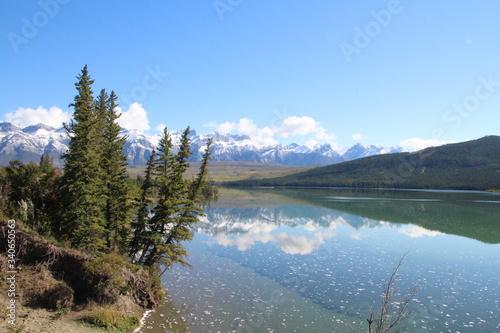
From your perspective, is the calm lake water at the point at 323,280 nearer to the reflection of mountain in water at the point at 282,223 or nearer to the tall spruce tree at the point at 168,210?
the reflection of mountain in water at the point at 282,223

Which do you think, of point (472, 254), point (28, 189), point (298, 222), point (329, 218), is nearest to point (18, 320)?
point (28, 189)

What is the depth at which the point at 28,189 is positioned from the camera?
2719 centimetres

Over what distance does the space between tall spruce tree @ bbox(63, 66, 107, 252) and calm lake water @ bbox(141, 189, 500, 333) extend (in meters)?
7.76

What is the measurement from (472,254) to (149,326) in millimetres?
42006

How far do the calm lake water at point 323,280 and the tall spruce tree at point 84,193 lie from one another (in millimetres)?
7762

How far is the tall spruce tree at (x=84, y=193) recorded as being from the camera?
80.2ft

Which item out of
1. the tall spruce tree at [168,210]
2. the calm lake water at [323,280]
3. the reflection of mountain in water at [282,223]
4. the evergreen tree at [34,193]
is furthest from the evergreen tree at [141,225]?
the reflection of mountain in water at [282,223]

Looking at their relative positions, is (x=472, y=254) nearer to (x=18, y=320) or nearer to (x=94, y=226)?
(x=94, y=226)

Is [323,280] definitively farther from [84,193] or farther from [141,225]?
[84,193]

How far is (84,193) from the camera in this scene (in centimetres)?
2475

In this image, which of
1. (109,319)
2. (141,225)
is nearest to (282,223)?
(141,225)

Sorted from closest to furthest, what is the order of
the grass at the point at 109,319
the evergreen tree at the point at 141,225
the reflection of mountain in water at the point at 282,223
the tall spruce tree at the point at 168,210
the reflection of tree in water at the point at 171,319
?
the grass at the point at 109,319
the reflection of tree in water at the point at 171,319
the tall spruce tree at the point at 168,210
the evergreen tree at the point at 141,225
the reflection of mountain in water at the point at 282,223

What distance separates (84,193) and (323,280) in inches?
862

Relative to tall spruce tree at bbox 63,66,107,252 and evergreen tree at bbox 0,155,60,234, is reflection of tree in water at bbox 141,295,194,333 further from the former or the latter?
evergreen tree at bbox 0,155,60,234
